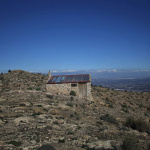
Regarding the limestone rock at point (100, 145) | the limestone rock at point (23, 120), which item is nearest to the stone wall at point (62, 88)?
the limestone rock at point (23, 120)

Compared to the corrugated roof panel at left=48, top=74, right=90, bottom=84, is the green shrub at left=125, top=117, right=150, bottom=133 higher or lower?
lower

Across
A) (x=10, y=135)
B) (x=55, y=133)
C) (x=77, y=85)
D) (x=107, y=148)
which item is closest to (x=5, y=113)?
(x=10, y=135)

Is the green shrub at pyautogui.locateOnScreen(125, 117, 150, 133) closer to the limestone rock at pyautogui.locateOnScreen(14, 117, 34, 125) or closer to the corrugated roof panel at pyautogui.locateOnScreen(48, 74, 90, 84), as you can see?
the limestone rock at pyautogui.locateOnScreen(14, 117, 34, 125)

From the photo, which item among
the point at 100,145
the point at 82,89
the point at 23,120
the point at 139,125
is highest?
the point at 82,89

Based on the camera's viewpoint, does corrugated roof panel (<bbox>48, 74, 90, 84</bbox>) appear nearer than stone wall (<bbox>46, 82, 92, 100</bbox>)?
No

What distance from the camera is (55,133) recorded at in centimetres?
1079

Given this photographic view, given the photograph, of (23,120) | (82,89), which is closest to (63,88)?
(82,89)

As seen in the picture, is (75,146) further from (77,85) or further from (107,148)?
(77,85)

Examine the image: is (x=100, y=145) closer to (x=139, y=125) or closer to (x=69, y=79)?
(x=139, y=125)

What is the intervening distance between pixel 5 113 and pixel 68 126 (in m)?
7.03

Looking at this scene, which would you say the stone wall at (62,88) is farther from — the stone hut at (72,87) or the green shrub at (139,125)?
the green shrub at (139,125)

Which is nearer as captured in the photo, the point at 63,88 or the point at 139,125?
the point at 139,125

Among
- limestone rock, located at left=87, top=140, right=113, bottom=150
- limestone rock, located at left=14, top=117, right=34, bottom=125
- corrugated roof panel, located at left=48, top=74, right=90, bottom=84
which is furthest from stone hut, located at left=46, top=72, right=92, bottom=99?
limestone rock, located at left=87, top=140, right=113, bottom=150

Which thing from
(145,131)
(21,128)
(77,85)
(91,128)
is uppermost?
(77,85)
